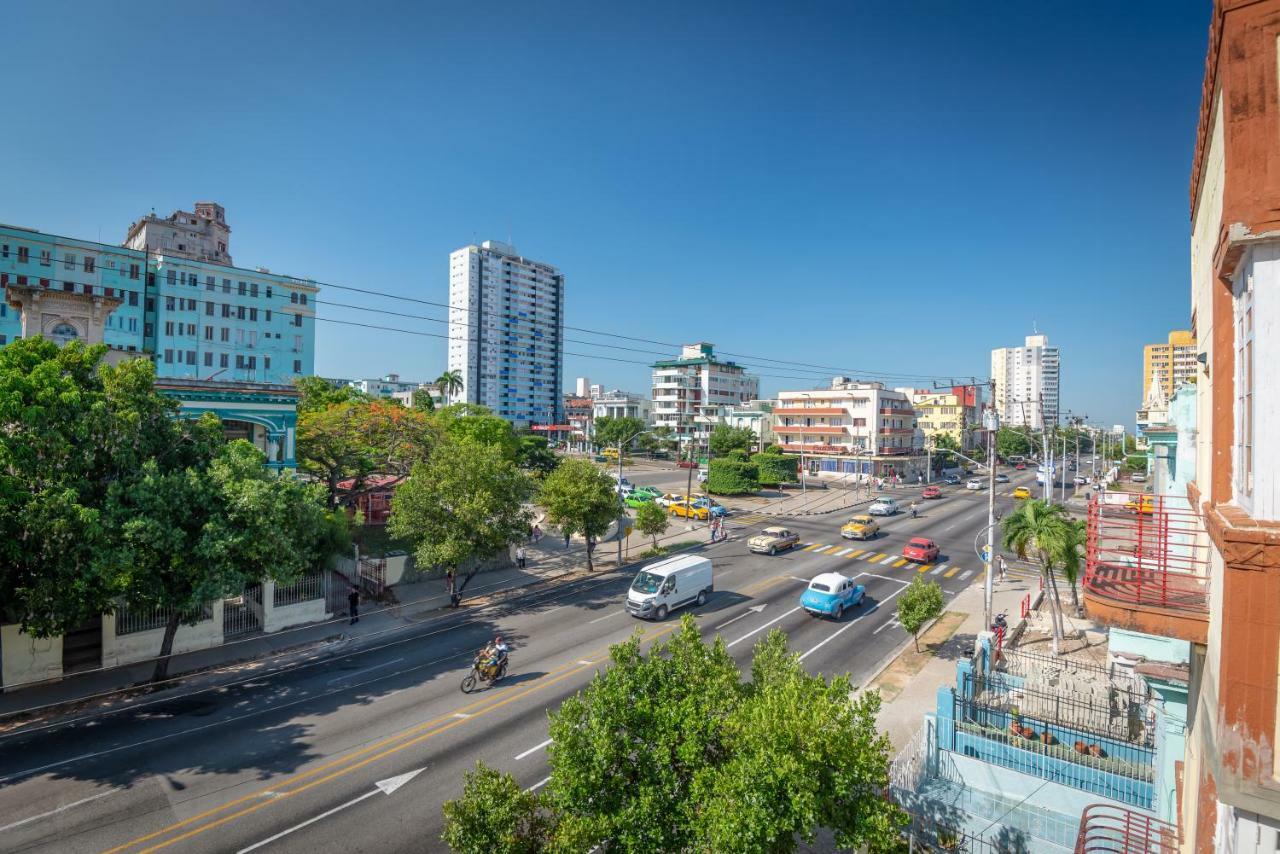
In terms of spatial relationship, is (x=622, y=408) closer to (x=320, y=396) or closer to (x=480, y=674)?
(x=320, y=396)

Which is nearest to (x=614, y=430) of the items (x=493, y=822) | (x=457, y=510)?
(x=457, y=510)

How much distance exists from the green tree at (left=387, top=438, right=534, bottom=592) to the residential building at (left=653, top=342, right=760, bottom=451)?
282 feet

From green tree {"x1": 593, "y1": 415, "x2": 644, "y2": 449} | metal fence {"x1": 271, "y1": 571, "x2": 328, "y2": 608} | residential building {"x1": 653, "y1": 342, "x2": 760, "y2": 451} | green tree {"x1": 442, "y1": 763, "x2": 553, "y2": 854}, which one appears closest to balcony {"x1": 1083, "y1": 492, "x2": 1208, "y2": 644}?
green tree {"x1": 442, "y1": 763, "x2": 553, "y2": 854}

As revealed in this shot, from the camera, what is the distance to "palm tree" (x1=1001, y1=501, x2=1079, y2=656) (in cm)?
2150

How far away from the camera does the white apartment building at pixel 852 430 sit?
78375 millimetres

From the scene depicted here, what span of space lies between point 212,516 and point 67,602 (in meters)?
3.68

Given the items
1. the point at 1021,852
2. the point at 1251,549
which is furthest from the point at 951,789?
the point at 1251,549

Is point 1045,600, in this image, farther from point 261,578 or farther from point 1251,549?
point 261,578

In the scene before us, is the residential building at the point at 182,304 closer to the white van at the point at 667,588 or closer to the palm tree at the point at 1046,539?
the white van at the point at 667,588

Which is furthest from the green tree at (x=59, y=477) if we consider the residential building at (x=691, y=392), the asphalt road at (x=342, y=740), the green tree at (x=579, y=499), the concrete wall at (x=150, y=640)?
the residential building at (x=691, y=392)

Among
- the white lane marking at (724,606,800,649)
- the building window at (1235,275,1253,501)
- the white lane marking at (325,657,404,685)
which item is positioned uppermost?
the building window at (1235,275,1253,501)

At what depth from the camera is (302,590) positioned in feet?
80.9

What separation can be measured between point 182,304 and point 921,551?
6852 centimetres

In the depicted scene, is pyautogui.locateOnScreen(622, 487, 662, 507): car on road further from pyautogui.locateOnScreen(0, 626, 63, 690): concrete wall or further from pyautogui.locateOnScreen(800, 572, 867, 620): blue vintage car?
pyautogui.locateOnScreen(0, 626, 63, 690): concrete wall
